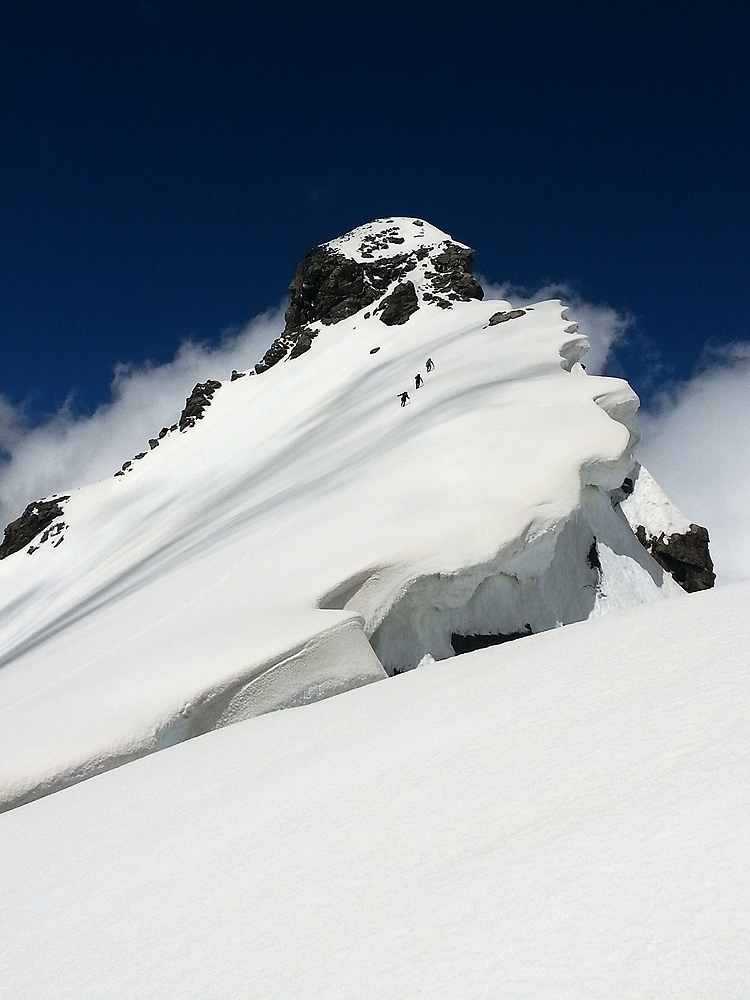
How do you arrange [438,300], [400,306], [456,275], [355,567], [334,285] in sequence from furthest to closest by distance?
1. [334,285]
2. [456,275]
3. [438,300]
4. [400,306]
5. [355,567]

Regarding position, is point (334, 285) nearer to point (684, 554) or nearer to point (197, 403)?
point (197, 403)

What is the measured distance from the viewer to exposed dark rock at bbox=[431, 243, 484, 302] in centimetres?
4116

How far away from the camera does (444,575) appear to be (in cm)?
862

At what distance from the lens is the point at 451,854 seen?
248 centimetres

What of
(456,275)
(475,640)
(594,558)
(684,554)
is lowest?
(475,640)

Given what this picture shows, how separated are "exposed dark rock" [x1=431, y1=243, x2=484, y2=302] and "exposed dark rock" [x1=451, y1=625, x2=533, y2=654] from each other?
110 ft

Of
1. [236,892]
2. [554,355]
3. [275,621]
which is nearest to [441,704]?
[236,892]

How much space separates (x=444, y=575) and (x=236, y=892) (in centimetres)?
609

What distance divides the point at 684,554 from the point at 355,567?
1396 cm

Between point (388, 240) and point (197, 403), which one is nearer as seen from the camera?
point (197, 403)

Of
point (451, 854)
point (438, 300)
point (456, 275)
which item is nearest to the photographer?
point (451, 854)

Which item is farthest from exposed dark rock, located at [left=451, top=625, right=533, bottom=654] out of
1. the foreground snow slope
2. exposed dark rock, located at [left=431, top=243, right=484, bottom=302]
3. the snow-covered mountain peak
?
the snow-covered mountain peak

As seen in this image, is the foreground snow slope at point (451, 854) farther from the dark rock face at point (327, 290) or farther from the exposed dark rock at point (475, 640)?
the dark rock face at point (327, 290)

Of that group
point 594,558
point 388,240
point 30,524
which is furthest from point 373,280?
point 594,558
